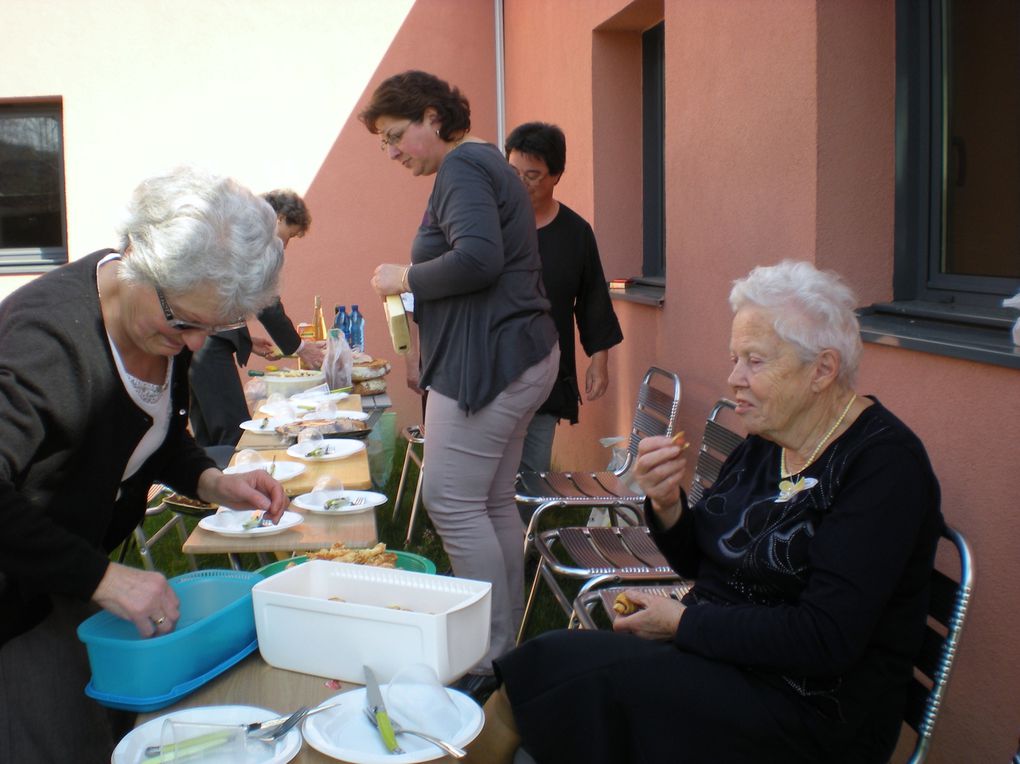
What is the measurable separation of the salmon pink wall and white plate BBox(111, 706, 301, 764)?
1.50 meters

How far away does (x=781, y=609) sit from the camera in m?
1.90

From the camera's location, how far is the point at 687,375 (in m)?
4.14

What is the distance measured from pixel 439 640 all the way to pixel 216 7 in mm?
7200

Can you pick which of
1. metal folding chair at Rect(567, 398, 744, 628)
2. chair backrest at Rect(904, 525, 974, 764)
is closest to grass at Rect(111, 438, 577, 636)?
metal folding chair at Rect(567, 398, 744, 628)

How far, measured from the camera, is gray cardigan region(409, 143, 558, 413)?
304cm

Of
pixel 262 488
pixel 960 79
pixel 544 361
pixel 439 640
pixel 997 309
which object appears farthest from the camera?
pixel 544 361

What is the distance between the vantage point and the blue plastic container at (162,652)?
1.56 meters

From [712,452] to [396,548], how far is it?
7.63 ft

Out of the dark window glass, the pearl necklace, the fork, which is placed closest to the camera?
the fork

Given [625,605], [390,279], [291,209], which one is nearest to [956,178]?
[625,605]

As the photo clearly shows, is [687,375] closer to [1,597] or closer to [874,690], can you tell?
[874,690]

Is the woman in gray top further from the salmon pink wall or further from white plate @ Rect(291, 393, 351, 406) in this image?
white plate @ Rect(291, 393, 351, 406)

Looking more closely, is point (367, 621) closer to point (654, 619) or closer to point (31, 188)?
point (654, 619)

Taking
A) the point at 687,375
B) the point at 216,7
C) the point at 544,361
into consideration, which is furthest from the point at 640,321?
the point at 216,7
